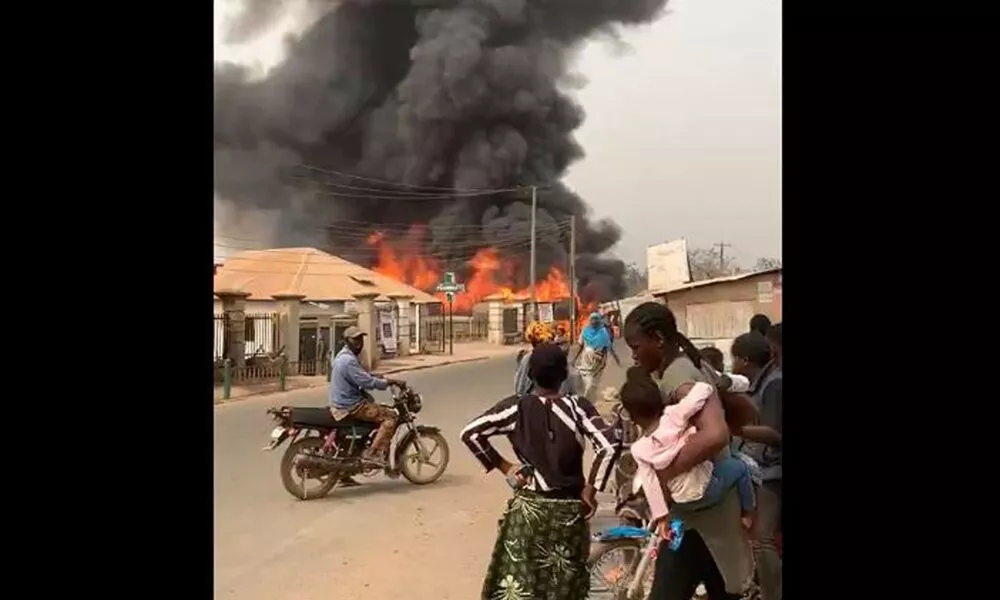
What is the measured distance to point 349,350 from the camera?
2.89 meters

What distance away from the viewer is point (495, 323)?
2918 millimetres

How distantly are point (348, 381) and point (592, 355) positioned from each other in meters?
0.68

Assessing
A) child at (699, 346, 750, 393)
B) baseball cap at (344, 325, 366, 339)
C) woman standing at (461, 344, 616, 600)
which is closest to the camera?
woman standing at (461, 344, 616, 600)

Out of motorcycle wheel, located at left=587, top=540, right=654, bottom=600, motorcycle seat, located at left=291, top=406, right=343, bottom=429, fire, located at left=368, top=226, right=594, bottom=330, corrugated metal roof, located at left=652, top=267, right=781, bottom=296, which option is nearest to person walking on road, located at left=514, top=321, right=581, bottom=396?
fire, located at left=368, top=226, right=594, bottom=330

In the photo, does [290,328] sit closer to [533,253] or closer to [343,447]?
[343,447]

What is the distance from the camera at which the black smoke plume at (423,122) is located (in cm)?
286

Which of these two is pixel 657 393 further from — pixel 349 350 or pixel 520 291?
pixel 349 350

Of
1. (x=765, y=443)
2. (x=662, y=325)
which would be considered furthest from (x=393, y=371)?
(x=765, y=443)

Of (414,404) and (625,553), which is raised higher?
(414,404)

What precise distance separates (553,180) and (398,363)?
669 mm

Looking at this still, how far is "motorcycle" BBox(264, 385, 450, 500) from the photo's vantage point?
2861 mm

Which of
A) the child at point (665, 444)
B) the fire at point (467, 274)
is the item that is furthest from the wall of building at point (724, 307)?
the fire at point (467, 274)

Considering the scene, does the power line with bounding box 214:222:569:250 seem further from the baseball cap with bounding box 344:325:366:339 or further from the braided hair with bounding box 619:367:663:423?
the braided hair with bounding box 619:367:663:423
